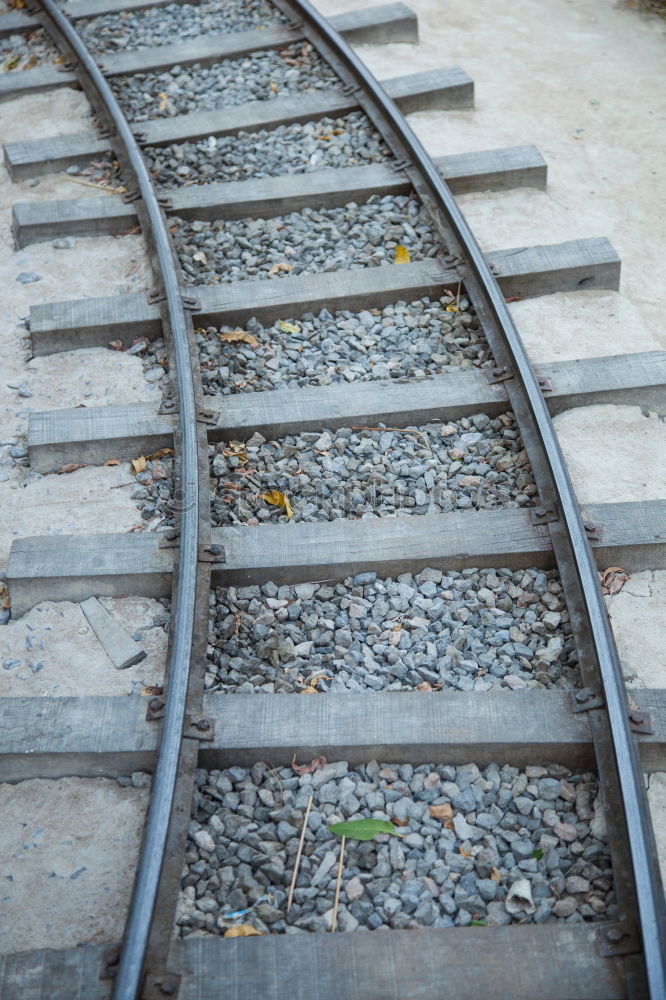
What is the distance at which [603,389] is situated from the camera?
192 inches

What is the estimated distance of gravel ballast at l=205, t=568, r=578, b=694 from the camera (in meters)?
3.72

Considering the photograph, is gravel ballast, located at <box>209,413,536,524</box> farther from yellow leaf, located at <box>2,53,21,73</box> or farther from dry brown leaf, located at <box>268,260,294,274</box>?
yellow leaf, located at <box>2,53,21,73</box>

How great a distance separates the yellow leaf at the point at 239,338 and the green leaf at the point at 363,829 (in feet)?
9.31

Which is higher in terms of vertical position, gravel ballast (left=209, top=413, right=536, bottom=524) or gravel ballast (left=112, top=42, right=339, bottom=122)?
gravel ballast (left=112, top=42, right=339, bottom=122)

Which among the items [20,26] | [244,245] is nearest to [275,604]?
[244,245]

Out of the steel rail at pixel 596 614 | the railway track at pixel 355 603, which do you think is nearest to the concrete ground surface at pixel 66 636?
the railway track at pixel 355 603

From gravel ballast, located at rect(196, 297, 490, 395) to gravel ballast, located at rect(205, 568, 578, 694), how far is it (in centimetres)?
136

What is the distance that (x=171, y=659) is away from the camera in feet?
11.9

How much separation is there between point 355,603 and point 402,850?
1053mm

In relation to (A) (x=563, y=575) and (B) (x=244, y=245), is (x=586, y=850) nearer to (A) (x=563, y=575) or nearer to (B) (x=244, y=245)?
(A) (x=563, y=575)

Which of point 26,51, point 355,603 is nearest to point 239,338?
point 355,603

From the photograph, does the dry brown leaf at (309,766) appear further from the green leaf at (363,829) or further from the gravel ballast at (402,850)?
the green leaf at (363,829)

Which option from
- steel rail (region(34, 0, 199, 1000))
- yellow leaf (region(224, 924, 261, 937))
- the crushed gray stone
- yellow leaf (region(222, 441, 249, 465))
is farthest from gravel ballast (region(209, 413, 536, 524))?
the crushed gray stone

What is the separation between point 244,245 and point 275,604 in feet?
9.38
